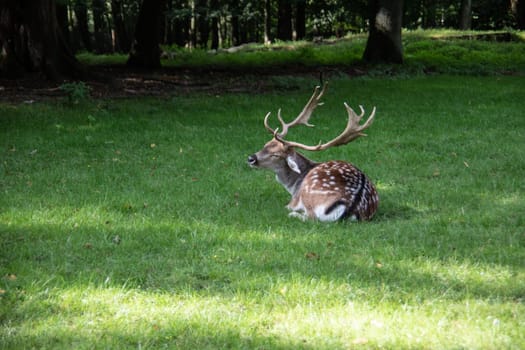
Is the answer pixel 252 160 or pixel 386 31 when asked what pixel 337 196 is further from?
pixel 386 31

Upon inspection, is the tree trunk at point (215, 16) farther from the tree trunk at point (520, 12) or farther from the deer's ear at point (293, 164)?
the deer's ear at point (293, 164)

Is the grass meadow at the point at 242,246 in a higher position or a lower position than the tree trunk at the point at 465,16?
lower

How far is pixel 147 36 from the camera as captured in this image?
817 inches

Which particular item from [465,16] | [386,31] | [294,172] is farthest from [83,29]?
[294,172]

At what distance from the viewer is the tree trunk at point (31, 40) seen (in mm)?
15750

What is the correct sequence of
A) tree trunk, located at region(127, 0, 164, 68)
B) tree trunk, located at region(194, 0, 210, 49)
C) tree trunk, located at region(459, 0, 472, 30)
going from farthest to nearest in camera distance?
tree trunk, located at region(194, 0, 210, 49) < tree trunk, located at region(459, 0, 472, 30) < tree trunk, located at region(127, 0, 164, 68)

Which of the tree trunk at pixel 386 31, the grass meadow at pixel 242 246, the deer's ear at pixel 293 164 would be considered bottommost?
the grass meadow at pixel 242 246

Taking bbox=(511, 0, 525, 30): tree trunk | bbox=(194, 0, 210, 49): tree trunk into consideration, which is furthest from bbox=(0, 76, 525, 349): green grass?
bbox=(511, 0, 525, 30): tree trunk

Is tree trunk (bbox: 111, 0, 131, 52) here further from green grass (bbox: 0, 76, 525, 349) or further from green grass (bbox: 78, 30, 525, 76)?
green grass (bbox: 0, 76, 525, 349)

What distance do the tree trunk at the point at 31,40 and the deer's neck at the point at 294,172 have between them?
9637 millimetres

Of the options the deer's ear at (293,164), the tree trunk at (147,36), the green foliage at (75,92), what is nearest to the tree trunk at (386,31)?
the tree trunk at (147,36)

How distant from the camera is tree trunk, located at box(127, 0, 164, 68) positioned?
2070 cm

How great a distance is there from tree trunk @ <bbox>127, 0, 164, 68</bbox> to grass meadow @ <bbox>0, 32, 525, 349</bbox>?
908 centimetres

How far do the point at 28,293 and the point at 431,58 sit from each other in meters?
20.6
